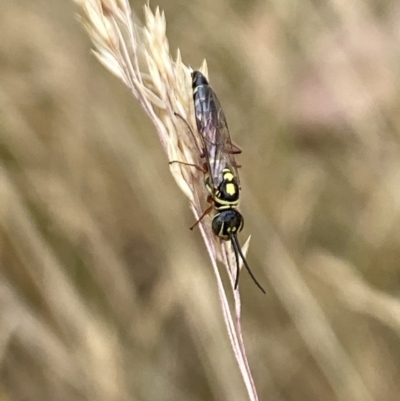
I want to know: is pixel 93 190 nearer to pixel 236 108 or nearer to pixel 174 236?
pixel 174 236

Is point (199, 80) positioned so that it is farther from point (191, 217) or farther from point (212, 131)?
point (191, 217)

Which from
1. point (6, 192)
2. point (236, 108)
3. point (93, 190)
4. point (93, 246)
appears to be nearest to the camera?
point (6, 192)

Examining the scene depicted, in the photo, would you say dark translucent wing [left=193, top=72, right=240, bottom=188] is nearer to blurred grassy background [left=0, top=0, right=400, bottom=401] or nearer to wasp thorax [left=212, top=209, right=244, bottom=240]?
wasp thorax [left=212, top=209, right=244, bottom=240]

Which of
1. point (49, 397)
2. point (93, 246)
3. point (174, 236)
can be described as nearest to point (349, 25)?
point (174, 236)

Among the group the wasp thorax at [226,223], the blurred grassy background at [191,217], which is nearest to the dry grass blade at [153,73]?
the wasp thorax at [226,223]

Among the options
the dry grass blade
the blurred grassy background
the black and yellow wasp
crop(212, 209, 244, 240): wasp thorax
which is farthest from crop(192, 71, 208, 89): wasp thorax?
the blurred grassy background

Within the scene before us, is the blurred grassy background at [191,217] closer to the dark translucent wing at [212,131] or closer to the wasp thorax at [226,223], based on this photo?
the dark translucent wing at [212,131]
